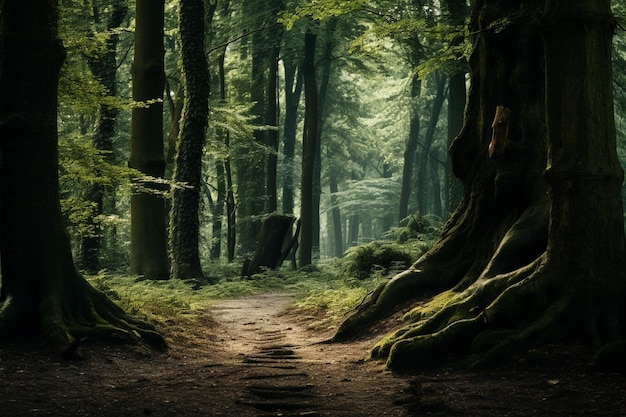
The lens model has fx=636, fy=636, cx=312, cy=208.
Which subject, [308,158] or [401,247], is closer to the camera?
[401,247]

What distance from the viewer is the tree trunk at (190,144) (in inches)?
704

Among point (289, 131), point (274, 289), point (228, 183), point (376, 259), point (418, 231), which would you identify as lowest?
point (274, 289)

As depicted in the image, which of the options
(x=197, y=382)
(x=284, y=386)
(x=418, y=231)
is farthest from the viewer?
(x=418, y=231)

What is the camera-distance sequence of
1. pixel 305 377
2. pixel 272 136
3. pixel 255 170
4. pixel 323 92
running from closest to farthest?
pixel 305 377
pixel 272 136
pixel 255 170
pixel 323 92

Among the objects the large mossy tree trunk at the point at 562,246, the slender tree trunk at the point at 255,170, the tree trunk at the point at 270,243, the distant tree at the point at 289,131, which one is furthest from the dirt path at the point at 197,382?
the distant tree at the point at 289,131

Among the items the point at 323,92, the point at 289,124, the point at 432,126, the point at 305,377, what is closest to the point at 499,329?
the point at 305,377

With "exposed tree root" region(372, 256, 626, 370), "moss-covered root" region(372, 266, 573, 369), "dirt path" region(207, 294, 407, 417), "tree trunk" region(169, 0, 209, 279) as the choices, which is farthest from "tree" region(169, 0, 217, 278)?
"moss-covered root" region(372, 266, 573, 369)

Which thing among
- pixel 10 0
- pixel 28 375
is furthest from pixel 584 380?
pixel 10 0

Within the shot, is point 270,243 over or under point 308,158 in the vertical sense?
under

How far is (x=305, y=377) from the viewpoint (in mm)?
6543

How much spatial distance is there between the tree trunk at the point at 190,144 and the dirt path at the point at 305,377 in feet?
23.6

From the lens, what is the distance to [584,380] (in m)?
5.34

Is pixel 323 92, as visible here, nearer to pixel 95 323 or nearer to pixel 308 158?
pixel 308 158

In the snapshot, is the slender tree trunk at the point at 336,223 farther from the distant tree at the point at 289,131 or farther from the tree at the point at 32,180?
the tree at the point at 32,180
